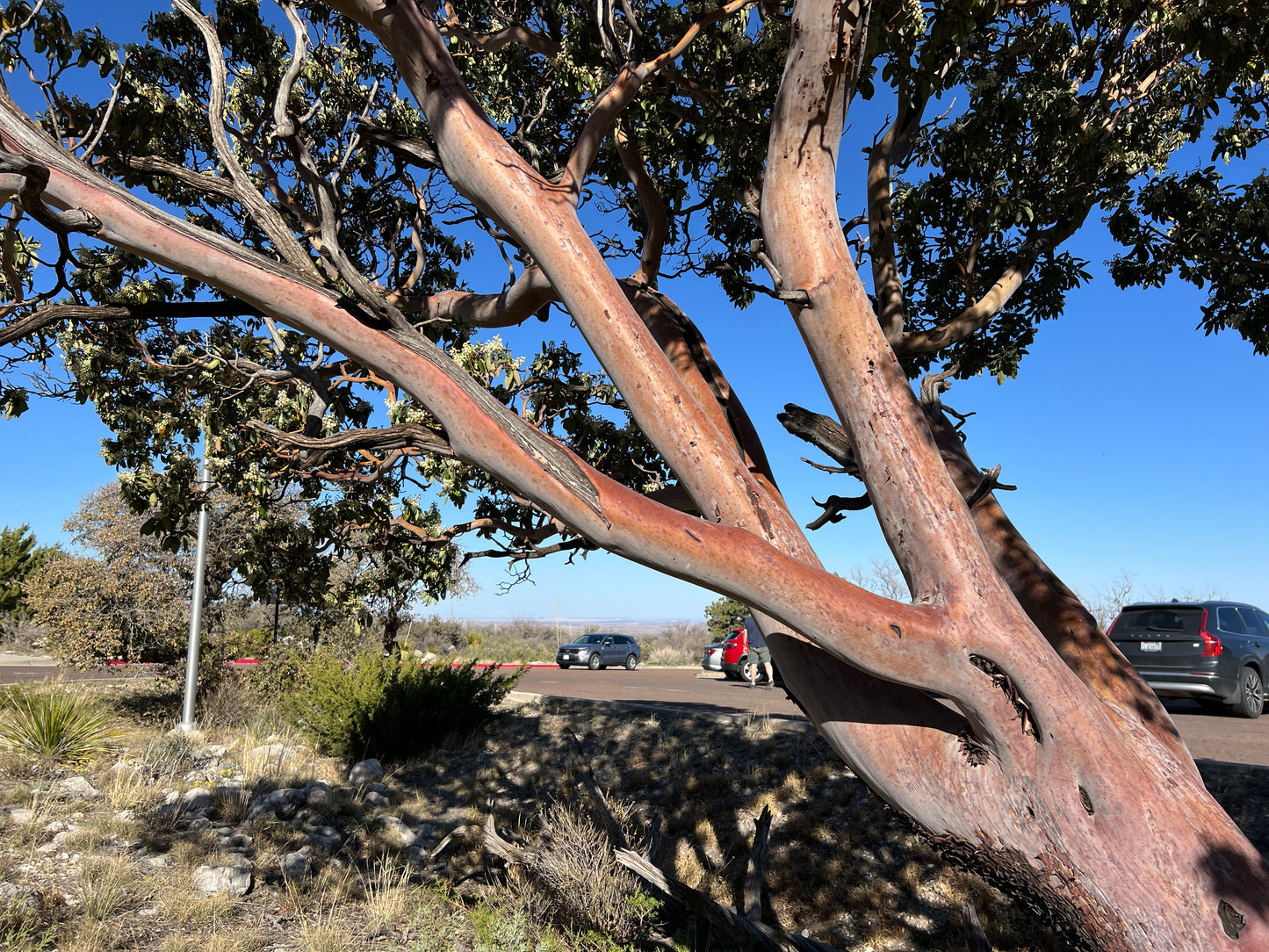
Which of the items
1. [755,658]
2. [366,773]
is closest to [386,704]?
[366,773]

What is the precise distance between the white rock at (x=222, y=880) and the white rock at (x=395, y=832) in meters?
1.78

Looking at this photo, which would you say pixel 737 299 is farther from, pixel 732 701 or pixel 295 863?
pixel 732 701

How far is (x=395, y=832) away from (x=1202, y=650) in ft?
34.4

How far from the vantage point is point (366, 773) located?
33.9 feet

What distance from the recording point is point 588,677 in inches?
883

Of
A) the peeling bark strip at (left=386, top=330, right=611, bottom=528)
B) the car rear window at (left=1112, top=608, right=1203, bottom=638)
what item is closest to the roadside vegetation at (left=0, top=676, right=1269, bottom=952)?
the peeling bark strip at (left=386, top=330, right=611, bottom=528)

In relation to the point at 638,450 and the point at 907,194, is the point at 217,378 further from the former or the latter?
the point at 907,194

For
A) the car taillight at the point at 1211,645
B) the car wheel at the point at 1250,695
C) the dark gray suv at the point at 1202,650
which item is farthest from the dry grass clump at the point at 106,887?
the car wheel at the point at 1250,695

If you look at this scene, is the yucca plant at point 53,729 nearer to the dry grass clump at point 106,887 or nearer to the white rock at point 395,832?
the dry grass clump at point 106,887

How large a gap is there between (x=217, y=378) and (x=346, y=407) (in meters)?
1.14

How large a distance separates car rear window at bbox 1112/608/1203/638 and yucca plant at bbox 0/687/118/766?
1402 cm

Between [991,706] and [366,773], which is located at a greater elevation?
[991,706]

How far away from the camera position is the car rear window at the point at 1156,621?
1059 cm

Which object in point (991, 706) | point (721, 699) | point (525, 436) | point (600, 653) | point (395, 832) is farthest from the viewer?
point (600, 653)
